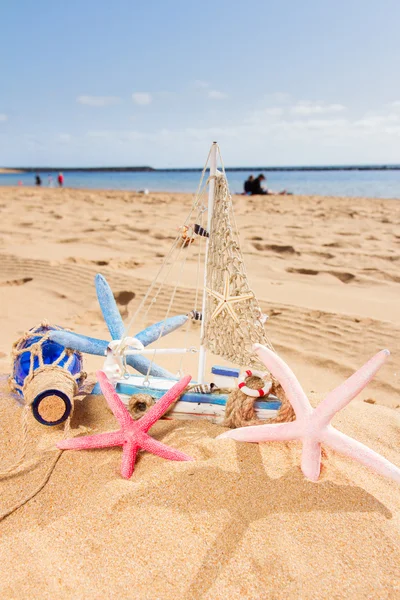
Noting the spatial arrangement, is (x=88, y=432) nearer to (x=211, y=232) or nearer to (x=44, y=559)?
(x=44, y=559)

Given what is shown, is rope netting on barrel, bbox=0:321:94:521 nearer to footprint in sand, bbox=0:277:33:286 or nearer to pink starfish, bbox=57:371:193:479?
pink starfish, bbox=57:371:193:479

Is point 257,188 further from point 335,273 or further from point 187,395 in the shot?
point 187,395

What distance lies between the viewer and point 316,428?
2.22 meters

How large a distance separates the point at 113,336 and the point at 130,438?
2.70 ft

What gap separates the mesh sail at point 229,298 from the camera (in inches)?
98.7

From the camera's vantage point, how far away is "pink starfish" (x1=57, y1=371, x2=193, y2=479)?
7.67 feet

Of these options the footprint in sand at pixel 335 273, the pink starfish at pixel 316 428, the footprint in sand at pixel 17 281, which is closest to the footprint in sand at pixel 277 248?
the footprint in sand at pixel 335 273

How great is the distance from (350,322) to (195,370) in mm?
1950

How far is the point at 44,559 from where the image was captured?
6.06 feet

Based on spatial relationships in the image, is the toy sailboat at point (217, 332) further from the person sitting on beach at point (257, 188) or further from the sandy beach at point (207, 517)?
the person sitting on beach at point (257, 188)

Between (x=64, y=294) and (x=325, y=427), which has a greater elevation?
(x=325, y=427)

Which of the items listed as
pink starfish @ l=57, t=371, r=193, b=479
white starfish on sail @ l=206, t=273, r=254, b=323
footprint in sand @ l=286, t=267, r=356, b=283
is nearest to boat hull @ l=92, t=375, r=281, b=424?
pink starfish @ l=57, t=371, r=193, b=479

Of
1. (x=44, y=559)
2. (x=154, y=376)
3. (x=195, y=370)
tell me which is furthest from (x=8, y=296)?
(x=44, y=559)

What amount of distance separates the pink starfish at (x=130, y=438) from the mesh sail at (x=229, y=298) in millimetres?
410
